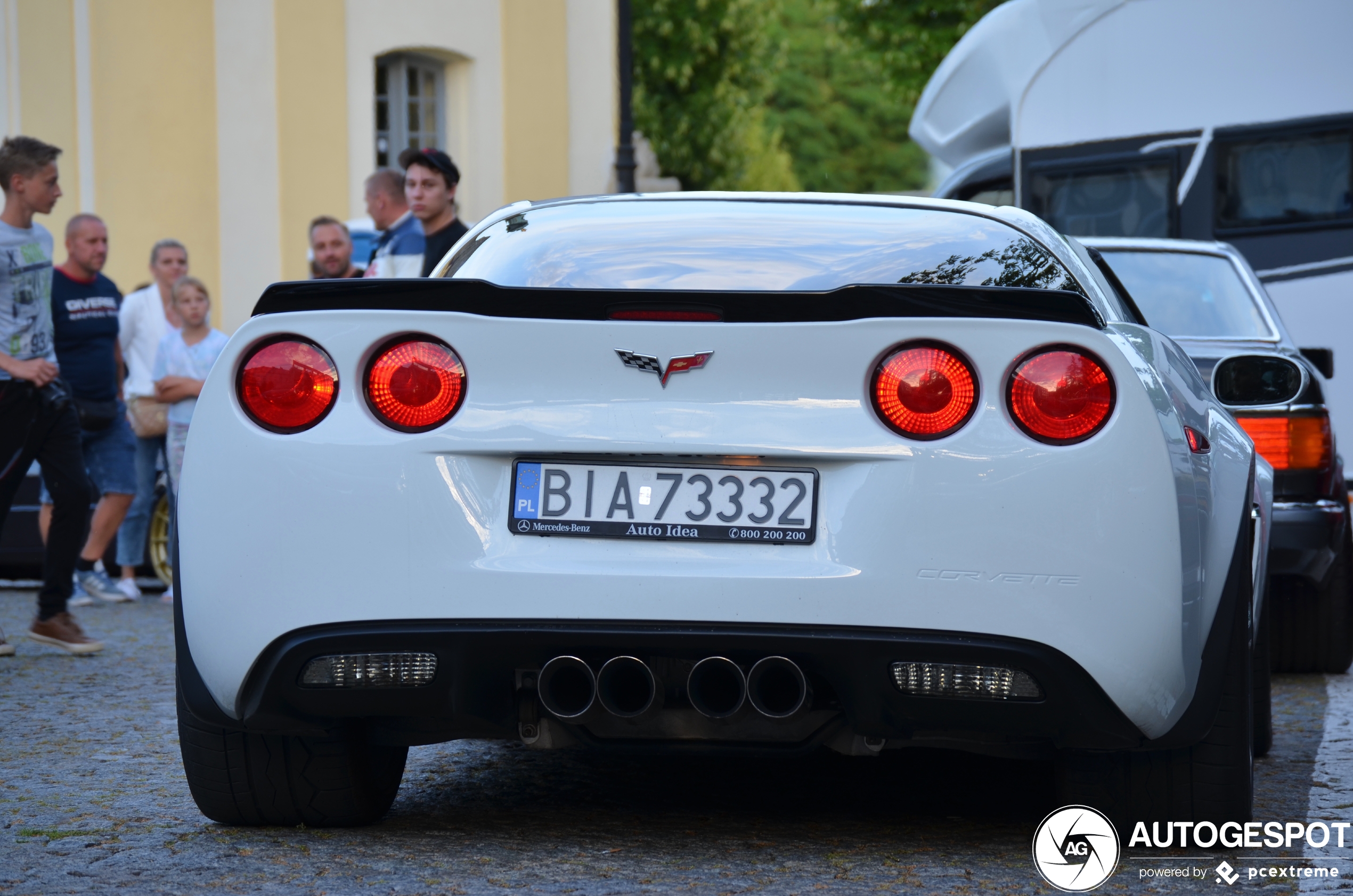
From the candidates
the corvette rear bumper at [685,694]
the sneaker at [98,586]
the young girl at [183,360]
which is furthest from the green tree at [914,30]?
the corvette rear bumper at [685,694]

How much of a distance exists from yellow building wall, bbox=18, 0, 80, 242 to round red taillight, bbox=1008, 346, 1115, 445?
50.1 feet

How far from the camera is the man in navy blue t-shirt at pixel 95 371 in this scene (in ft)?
30.1

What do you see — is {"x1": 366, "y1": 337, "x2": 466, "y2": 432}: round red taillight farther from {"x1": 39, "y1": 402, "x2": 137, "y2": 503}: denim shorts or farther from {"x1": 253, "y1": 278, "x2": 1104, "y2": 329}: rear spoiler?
{"x1": 39, "y1": 402, "x2": 137, "y2": 503}: denim shorts

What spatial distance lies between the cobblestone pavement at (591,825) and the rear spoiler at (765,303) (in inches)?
42.8

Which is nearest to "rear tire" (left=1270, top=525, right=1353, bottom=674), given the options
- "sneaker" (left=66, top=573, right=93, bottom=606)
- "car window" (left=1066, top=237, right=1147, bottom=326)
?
"car window" (left=1066, top=237, right=1147, bottom=326)

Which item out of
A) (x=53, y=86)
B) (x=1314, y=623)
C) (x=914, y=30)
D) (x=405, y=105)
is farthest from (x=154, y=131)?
(x=1314, y=623)

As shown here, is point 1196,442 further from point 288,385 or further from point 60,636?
point 60,636

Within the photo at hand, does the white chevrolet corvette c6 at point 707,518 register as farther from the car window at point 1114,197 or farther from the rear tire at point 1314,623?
the car window at point 1114,197

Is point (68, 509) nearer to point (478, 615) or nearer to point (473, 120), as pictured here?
point (478, 615)

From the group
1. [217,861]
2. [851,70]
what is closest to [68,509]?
[217,861]

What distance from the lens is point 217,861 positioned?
371 centimetres

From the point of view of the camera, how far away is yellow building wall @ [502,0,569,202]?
2059 cm

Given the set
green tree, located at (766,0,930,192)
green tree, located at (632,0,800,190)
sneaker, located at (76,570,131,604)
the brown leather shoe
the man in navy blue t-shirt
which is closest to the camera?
the brown leather shoe

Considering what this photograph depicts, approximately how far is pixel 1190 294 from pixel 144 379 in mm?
5876
